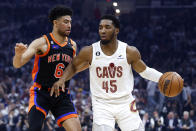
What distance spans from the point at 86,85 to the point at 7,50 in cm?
596

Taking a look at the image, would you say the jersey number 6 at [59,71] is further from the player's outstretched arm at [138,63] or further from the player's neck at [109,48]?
the player's outstretched arm at [138,63]

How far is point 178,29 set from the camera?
19.8 meters

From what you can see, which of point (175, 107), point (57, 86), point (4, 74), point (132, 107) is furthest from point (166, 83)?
point (4, 74)

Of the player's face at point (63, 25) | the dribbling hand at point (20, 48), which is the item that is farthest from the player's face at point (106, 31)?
the dribbling hand at point (20, 48)

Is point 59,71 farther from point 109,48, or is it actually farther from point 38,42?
point 109,48

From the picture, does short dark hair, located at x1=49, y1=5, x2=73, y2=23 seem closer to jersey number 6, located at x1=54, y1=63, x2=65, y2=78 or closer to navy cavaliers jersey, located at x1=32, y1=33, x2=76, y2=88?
navy cavaliers jersey, located at x1=32, y1=33, x2=76, y2=88

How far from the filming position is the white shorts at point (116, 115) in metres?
4.98

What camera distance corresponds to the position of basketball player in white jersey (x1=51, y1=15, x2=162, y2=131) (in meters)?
5.04

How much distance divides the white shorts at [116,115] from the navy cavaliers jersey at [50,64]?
0.72 m

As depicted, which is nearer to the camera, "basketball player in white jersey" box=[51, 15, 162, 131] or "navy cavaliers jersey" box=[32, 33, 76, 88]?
"basketball player in white jersey" box=[51, 15, 162, 131]

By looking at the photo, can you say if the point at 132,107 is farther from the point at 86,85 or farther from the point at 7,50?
the point at 7,50

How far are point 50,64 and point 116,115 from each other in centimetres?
114

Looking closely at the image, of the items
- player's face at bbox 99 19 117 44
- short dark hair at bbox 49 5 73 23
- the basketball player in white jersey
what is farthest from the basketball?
short dark hair at bbox 49 5 73 23

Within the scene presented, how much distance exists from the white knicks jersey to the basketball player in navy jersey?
1.46ft
